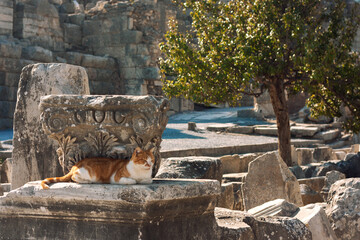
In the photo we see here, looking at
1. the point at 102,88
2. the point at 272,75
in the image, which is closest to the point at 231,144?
the point at 272,75

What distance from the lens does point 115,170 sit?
448 centimetres

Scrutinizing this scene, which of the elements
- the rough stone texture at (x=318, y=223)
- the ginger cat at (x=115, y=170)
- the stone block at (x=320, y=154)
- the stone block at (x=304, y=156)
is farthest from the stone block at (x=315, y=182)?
the ginger cat at (x=115, y=170)

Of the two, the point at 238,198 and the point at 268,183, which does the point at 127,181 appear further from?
the point at 238,198

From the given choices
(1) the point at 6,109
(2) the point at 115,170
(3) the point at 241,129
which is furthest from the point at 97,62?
(2) the point at 115,170

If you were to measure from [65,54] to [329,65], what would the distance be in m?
11.9

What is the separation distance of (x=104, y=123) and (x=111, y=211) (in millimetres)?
809

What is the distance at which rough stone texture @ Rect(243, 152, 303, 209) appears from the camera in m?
8.28

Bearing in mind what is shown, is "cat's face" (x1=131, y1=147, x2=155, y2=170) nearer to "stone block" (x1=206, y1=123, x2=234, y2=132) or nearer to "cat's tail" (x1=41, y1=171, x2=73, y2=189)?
"cat's tail" (x1=41, y1=171, x2=73, y2=189)

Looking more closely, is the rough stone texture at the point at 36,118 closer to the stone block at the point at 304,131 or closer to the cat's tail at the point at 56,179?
the cat's tail at the point at 56,179

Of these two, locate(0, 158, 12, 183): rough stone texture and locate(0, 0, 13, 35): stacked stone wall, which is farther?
locate(0, 0, 13, 35): stacked stone wall

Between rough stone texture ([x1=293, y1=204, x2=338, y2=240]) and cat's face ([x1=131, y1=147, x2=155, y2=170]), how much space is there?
5.67ft

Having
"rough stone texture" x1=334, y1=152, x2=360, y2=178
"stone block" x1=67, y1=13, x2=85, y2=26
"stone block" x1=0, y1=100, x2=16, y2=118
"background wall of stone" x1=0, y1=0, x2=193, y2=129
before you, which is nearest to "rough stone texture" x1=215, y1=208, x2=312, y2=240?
"rough stone texture" x1=334, y1=152, x2=360, y2=178

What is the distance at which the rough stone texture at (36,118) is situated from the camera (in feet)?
21.6

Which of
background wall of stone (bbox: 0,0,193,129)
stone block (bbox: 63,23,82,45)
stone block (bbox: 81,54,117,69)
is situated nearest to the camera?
background wall of stone (bbox: 0,0,193,129)
